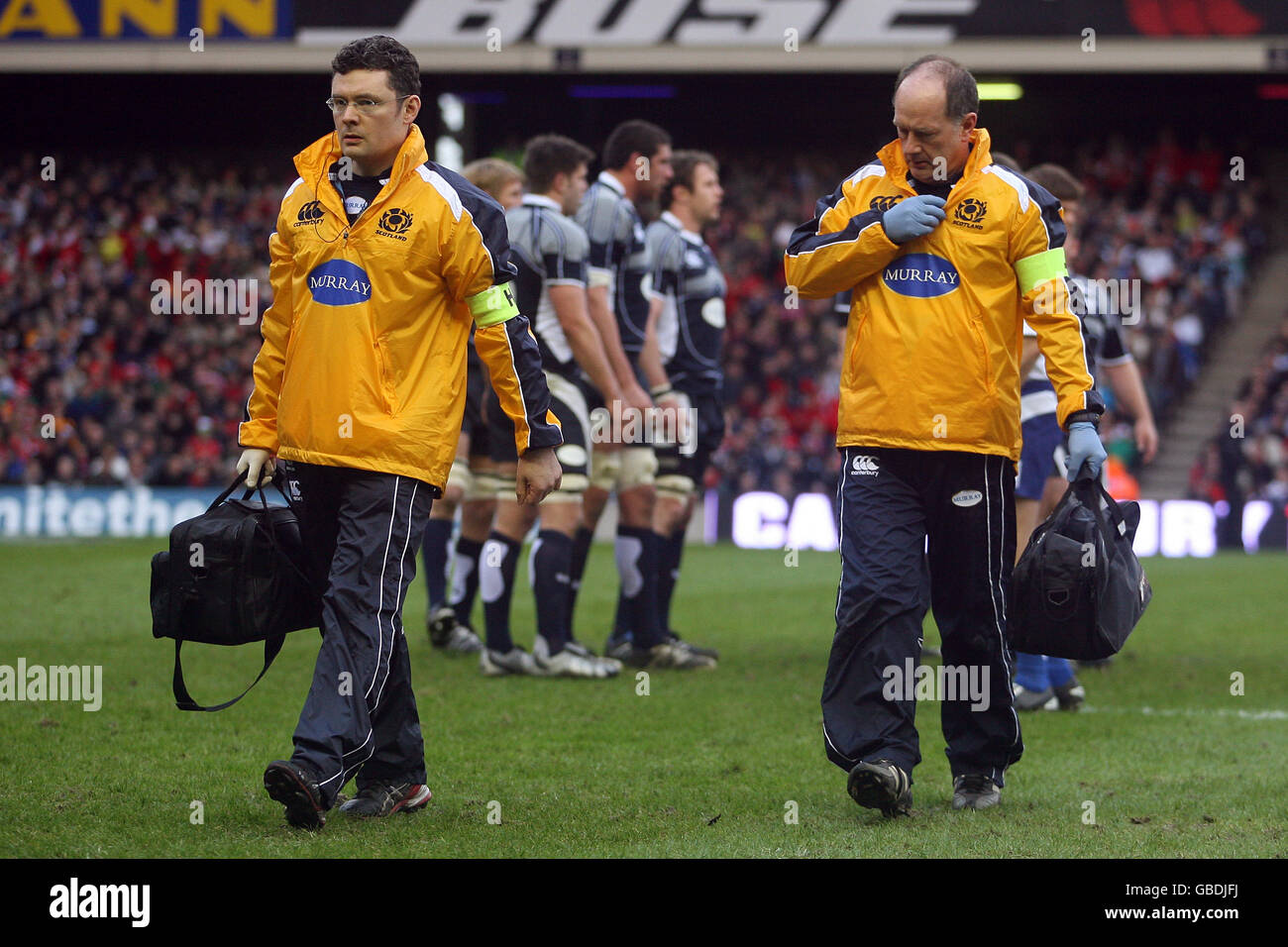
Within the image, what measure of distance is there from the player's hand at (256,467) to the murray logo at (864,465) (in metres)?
1.76

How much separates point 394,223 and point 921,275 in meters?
1.55

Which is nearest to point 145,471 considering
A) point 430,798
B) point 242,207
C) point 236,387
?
point 236,387

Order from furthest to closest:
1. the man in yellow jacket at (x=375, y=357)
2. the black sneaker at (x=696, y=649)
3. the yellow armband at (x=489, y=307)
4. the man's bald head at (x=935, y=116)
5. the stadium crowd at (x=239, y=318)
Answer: the stadium crowd at (x=239, y=318)
the black sneaker at (x=696, y=649)
the man's bald head at (x=935, y=116)
the yellow armband at (x=489, y=307)
the man in yellow jacket at (x=375, y=357)

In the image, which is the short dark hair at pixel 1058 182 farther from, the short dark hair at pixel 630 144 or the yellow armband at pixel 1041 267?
the yellow armband at pixel 1041 267

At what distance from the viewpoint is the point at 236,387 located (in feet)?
80.8

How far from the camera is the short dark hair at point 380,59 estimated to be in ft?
14.8

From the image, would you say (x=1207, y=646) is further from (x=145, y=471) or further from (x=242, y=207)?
(x=242, y=207)

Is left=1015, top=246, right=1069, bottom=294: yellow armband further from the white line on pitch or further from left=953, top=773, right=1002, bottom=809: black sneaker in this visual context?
the white line on pitch

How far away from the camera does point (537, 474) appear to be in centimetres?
464

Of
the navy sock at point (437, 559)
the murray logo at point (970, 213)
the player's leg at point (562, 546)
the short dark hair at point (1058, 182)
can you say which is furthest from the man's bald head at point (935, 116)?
the navy sock at point (437, 559)

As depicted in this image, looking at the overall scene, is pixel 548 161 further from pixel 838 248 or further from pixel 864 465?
pixel 864 465

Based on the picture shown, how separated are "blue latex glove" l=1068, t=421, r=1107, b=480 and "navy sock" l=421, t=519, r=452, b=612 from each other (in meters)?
4.92

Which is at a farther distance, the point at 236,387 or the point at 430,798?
the point at 236,387

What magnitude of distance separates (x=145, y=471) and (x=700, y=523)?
7.21 metres
